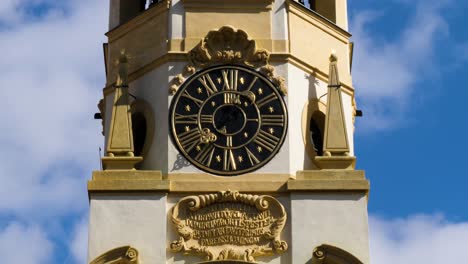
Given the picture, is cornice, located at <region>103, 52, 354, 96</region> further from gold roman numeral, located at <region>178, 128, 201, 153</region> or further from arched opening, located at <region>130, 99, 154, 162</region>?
gold roman numeral, located at <region>178, 128, 201, 153</region>

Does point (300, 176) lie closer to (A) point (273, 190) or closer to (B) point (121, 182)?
(A) point (273, 190)

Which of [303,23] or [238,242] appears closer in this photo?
[238,242]

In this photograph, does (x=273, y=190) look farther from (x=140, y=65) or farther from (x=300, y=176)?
(x=140, y=65)

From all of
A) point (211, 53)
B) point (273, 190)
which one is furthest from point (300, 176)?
point (211, 53)

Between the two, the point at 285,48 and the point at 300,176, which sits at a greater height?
the point at 285,48

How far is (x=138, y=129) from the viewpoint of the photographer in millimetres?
38656

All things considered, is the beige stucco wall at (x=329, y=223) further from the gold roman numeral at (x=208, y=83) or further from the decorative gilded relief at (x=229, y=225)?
the gold roman numeral at (x=208, y=83)

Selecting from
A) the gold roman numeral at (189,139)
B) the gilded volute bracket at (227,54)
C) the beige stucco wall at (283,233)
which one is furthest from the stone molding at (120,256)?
the gilded volute bracket at (227,54)

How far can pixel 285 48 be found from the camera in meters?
38.6

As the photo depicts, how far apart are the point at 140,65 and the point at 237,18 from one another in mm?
1917

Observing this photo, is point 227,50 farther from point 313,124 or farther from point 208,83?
point 313,124

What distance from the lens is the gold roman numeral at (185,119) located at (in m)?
37.8

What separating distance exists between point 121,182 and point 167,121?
5.04ft

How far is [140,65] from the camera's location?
38906 millimetres
